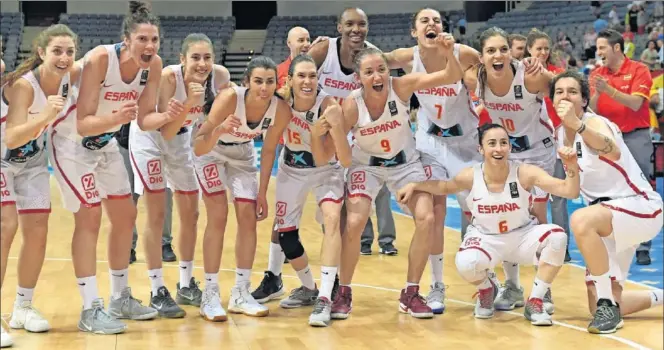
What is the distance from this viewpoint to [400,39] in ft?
63.6

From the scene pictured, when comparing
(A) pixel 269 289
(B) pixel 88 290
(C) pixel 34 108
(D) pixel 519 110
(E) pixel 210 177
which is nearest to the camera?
(C) pixel 34 108

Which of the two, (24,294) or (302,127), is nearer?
(24,294)

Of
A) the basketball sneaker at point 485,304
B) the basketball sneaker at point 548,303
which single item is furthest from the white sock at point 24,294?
the basketball sneaker at point 548,303

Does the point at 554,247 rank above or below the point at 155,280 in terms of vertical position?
above

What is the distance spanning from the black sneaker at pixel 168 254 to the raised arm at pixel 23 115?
3198 mm

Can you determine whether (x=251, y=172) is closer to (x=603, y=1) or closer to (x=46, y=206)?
(x=46, y=206)

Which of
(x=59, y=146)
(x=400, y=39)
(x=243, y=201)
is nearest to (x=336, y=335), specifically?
(x=243, y=201)

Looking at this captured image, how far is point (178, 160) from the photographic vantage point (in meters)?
6.44

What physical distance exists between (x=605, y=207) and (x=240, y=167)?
2339mm

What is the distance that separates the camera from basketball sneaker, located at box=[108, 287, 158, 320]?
19.5ft

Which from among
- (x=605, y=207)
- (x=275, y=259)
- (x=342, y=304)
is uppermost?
(x=605, y=207)

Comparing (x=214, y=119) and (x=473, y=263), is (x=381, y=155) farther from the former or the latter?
(x=214, y=119)

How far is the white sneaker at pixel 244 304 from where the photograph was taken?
603 centimetres

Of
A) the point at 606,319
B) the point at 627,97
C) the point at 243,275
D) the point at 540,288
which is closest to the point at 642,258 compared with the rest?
the point at 627,97
